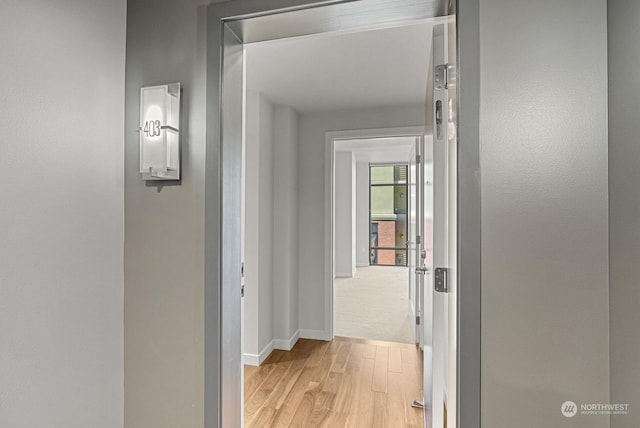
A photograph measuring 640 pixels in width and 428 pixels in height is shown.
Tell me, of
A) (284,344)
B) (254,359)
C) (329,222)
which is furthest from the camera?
(329,222)

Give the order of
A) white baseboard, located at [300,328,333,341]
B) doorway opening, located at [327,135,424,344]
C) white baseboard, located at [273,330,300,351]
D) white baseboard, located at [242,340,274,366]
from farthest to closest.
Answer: doorway opening, located at [327,135,424,344] → white baseboard, located at [300,328,333,341] → white baseboard, located at [273,330,300,351] → white baseboard, located at [242,340,274,366]

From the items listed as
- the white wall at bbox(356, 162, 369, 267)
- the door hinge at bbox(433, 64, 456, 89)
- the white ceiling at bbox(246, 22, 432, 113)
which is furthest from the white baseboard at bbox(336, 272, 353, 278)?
the door hinge at bbox(433, 64, 456, 89)

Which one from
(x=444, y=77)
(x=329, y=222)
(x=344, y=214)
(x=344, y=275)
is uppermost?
(x=444, y=77)

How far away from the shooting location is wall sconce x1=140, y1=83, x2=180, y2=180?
1.32 m

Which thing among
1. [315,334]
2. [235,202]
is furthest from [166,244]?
[315,334]

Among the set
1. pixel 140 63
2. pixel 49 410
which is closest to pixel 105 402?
pixel 49 410

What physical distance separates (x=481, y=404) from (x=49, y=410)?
1.43 meters

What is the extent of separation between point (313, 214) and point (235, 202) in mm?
2362

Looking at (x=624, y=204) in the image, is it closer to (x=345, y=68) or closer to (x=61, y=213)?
(x=61, y=213)

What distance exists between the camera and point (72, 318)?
1230 millimetres

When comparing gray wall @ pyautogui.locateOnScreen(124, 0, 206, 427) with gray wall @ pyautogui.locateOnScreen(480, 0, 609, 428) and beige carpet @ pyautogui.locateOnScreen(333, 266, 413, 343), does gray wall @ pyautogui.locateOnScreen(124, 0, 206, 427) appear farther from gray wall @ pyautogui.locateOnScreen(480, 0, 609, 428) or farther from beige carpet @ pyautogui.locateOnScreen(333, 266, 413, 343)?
beige carpet @ pyautogui.locateOnScreen(333, 266, 413, 343)

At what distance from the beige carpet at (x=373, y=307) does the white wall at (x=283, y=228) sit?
2.43ft

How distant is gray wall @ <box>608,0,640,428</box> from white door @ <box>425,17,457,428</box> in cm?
47

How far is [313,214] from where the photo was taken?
3.76 metres
